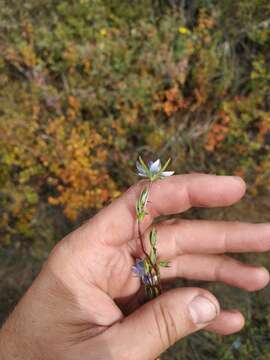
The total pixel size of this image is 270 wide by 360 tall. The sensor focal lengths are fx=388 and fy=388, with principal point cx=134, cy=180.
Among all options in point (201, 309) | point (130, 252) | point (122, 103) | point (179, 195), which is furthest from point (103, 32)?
point (201, 309)

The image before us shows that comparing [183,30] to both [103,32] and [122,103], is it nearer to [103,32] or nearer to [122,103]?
[103,32]

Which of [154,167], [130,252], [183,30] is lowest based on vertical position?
[130,252]

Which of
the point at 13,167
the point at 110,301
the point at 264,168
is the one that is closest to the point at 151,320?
the point at 110,301

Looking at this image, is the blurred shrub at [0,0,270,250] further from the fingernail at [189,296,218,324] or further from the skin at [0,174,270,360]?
the fingernail at [189,296,218,324]

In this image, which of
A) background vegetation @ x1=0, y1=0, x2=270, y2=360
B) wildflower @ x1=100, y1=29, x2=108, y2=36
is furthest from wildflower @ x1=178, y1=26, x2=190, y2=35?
wildflower @ x1=100, y1=29, x2=108, y2=36

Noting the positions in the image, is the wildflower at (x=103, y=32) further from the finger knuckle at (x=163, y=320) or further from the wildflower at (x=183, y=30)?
the finger knuckle at (x=163, y=320)

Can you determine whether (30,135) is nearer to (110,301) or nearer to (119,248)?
(119,248)
